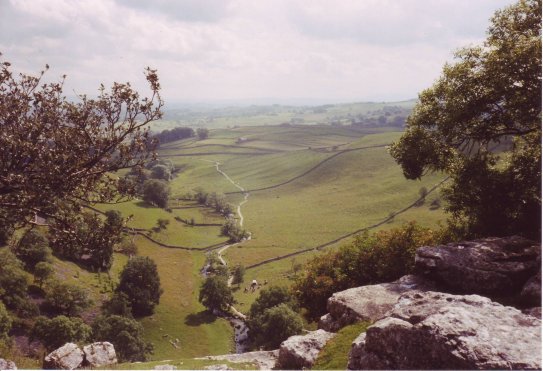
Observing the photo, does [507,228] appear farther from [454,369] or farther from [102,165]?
[102,165]

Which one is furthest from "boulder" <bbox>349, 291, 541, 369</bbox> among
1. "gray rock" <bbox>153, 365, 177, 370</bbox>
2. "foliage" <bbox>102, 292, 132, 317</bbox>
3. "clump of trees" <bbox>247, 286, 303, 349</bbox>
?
"foliage" <bbox>102, 292, 132, 317</bbox>

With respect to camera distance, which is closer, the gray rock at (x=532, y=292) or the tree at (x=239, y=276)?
the gray rock at (x=532, y=292)

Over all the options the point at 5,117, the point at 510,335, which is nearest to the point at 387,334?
the point at 510,335

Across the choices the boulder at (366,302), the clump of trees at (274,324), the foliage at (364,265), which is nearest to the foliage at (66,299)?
the clump of trees at (274,324)

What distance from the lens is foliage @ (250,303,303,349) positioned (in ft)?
229

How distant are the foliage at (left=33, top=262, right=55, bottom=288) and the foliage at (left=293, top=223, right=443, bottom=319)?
256 ft

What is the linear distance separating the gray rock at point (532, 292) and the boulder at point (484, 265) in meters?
1.58

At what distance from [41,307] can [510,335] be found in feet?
309

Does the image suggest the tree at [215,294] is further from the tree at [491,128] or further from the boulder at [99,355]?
the tree at [491,128]

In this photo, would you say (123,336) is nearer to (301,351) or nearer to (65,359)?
(65,359)

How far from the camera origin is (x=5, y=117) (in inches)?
771

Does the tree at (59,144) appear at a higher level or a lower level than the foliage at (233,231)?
higher

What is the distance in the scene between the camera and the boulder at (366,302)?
2191cm

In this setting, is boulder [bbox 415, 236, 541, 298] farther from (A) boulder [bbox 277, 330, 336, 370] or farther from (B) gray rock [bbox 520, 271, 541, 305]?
(A) boulder [bbox 277, 330, 336, 370]
